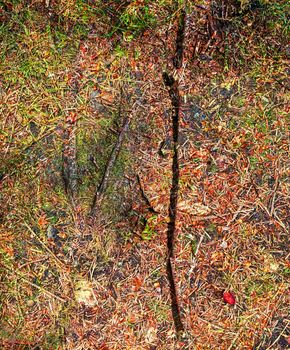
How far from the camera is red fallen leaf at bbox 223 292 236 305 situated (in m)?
2.76

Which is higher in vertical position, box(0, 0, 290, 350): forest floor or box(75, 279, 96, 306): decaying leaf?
box(0, 0, 290, 350): forest floor

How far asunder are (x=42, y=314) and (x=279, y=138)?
1888 mm

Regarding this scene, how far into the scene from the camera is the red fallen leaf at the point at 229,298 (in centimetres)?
276

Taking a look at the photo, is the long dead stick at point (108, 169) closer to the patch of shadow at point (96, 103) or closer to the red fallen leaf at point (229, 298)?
the patch of shadow at point (96, 103)

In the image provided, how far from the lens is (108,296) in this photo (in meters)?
2.75

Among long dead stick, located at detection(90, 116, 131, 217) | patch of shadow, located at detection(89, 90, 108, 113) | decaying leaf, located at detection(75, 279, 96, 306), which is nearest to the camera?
decaying leaf, located at detection(75, 279, 96, 306)

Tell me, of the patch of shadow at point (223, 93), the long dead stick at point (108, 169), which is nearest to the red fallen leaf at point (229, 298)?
the long dead stick at point (108, 169)

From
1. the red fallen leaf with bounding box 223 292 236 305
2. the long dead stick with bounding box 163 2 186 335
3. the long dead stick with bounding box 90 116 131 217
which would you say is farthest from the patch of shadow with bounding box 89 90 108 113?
the red fallen leaf with bounding box 223 292 236 305

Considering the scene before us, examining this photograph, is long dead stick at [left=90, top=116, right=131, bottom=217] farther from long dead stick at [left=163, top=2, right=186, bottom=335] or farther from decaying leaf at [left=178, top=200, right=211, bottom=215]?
decaying leaf at [left=178, top=200, right=211, bottom=215]

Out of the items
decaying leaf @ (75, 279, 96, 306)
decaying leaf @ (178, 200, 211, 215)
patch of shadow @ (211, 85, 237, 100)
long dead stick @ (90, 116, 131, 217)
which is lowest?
decaying leaf @ (75, 279, 96, 306)

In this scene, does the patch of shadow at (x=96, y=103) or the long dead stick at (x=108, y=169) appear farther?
the patch of shadow at (x=96, y=103)

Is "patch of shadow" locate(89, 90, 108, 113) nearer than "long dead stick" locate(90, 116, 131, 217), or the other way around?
"long dead stick" locate(90, 116, 131, 217)

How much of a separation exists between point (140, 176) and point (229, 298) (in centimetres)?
94

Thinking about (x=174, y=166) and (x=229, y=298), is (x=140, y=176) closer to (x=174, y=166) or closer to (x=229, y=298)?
(x=174, y=166)
